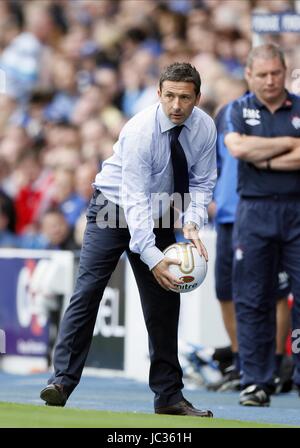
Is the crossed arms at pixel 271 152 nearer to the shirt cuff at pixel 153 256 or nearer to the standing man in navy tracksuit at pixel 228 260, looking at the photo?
the standing man in navy tracksuit at pixel 228 260

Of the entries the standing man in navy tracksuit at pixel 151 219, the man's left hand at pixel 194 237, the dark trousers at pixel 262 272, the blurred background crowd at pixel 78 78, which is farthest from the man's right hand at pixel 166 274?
the blurred background crowd at pixel 78 78

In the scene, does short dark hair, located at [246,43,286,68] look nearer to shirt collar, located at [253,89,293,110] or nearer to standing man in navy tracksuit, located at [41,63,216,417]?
shirt collar, located at [253,89,293,110]

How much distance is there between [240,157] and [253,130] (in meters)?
0.28

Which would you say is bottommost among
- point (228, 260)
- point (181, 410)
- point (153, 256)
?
point (181, 410)

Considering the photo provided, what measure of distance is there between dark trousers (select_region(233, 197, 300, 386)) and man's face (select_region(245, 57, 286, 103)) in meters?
0.77

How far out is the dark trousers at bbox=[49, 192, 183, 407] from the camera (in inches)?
340

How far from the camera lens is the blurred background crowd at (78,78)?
645 inches

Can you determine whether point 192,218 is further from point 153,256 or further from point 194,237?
point 153,256

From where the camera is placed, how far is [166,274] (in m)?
8.21

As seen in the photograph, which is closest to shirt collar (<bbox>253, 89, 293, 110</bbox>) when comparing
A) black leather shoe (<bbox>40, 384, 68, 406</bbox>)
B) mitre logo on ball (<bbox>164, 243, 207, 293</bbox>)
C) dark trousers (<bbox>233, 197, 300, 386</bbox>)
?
dark trousers (<bbox>233, 197, 300, 386</bbox>)

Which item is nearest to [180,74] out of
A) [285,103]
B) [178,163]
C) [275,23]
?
[178,163]

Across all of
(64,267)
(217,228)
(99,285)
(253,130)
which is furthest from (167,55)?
(99,285)

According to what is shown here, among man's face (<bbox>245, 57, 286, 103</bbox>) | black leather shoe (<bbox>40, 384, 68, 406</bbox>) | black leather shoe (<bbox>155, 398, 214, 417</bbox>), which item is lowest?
black leather shoe (<bbox>155, 398, 214, 417</bbox>)

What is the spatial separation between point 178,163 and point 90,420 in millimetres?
1813
